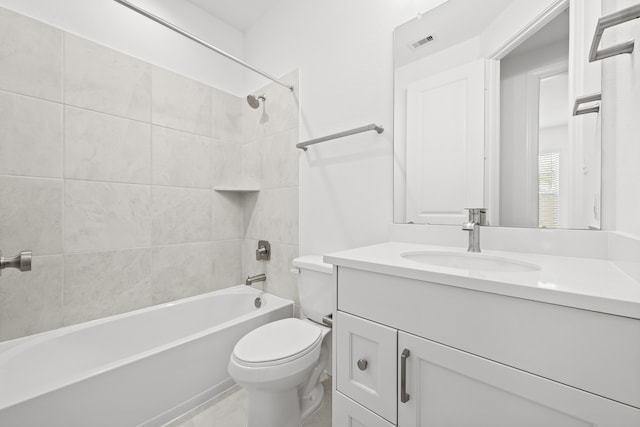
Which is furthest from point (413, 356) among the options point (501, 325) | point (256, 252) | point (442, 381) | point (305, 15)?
point (305, 15)

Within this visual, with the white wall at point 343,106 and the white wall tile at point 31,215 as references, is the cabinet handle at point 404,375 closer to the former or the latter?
the white wall at point 343,106

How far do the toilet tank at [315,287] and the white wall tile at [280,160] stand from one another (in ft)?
2.08

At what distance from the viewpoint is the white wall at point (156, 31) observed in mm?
1399

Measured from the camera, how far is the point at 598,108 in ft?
2.75

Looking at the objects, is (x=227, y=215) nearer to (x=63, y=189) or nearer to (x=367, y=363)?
(x=63, y=189)

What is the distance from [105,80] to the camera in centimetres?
154

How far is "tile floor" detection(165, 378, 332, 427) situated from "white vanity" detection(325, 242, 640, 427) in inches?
19.7

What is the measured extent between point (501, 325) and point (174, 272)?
1.91 m

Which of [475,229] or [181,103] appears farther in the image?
[181,103]

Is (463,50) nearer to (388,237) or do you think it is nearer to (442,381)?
(388,237)

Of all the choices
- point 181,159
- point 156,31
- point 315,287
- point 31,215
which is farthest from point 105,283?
point 156,31

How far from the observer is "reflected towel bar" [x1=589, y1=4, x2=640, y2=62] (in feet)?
1.76

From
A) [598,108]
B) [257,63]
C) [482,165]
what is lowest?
[482,165]

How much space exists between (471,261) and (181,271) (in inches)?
71.6
